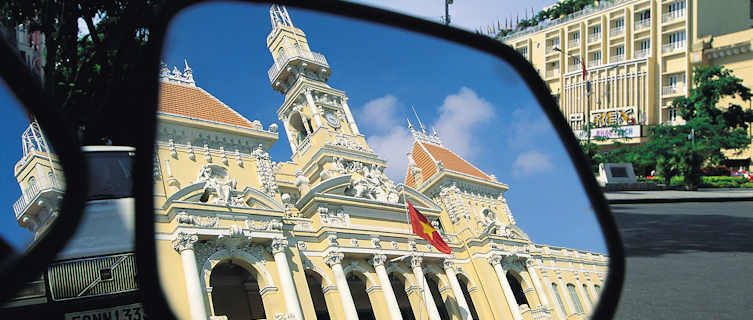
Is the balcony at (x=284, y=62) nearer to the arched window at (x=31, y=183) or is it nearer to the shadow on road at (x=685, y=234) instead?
the arched window at (x=31, y=183)

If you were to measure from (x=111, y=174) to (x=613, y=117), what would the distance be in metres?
47.4

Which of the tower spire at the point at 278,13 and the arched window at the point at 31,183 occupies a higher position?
the tower spire at the point at 278,13

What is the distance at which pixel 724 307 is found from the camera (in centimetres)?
559

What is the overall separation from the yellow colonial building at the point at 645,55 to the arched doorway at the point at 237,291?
37.6 metres


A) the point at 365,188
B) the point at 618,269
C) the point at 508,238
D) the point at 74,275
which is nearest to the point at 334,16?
the point at 618,269

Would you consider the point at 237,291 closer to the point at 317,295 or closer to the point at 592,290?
the point at 317,295

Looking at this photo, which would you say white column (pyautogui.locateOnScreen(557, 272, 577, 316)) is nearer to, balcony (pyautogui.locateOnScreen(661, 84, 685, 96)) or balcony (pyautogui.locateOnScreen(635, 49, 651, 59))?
balcony (pyautogui.locateOnScreen(661, 84, 685, 96))

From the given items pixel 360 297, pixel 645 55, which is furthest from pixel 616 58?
pixel 360 297

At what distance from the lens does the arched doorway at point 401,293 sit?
1425 cm

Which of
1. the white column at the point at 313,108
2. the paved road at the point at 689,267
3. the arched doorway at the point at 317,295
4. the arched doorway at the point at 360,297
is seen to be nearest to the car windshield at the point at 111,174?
the paved road at the point at 689,267

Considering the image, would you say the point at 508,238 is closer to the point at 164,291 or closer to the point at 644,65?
the point at 164,291

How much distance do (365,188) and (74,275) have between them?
13.0m

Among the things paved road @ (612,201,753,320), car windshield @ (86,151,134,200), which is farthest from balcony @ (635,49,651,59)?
car windshield @ (86,151,134,200)

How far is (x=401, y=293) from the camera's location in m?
14.5
